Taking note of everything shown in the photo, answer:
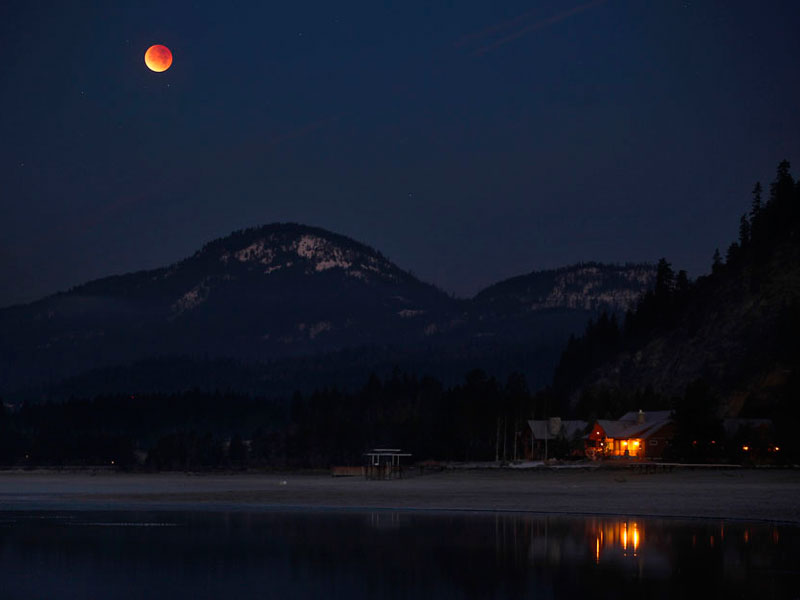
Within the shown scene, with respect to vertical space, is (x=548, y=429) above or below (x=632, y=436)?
above

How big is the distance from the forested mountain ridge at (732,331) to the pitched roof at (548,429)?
5557 millimetres

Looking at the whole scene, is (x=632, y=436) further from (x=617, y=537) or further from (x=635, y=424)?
(x=617, y=537)

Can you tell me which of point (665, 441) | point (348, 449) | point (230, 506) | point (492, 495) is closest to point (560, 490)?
point (492, 495)

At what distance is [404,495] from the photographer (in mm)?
69312

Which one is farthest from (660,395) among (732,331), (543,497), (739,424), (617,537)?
(617,537)

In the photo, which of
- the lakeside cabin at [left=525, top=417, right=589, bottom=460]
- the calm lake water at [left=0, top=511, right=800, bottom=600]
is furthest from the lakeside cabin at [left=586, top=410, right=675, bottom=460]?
the calm lake water at [left=0, top=511, right=800, bottom=600]

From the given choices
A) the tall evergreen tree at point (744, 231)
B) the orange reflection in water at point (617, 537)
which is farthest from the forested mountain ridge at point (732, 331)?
the orange reflection in water at point (617, 537)

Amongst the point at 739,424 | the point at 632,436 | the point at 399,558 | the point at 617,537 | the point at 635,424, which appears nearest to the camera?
the point at 399,558

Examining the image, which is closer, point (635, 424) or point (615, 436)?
point (615, 436)

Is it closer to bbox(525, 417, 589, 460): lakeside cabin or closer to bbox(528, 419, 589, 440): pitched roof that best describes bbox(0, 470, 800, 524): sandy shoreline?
bbox(525, 417, 589, 460): lakeside cabin

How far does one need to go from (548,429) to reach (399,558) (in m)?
109

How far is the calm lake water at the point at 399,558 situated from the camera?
29.4m

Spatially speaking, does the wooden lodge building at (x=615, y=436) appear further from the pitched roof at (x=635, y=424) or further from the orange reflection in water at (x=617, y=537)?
the orange reflection in water at (x=617, y=537)

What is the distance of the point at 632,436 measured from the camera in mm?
120875
